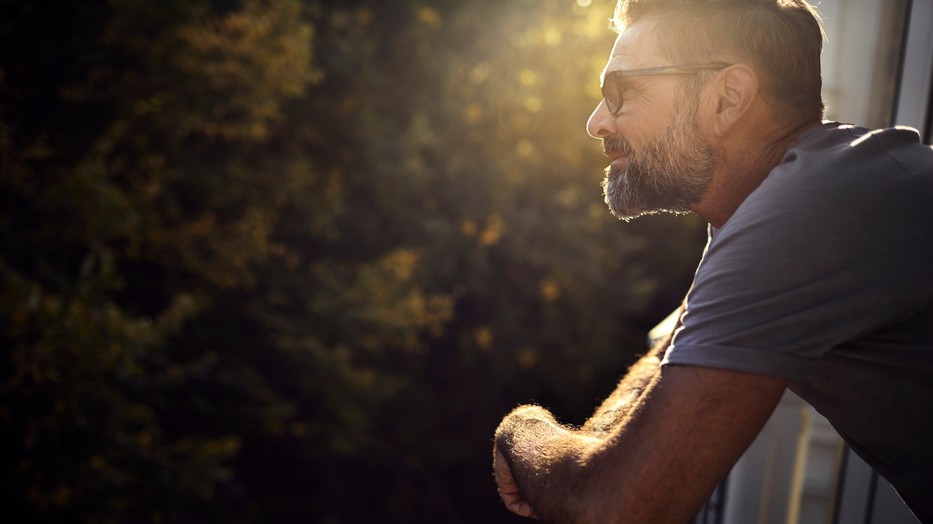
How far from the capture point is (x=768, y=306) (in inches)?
39.2

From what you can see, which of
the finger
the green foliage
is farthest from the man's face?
the green foliage

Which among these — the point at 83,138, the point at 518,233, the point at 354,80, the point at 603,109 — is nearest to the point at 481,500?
the point at 518,233

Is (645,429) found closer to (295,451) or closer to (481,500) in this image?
(295,451)

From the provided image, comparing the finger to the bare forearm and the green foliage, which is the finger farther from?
the green foliage

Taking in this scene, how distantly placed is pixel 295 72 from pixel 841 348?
4.68 meters

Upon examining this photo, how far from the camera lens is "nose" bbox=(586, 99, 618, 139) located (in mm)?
1473

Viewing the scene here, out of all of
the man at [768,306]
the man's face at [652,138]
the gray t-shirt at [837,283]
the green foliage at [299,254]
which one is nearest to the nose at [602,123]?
the man's face at [652,138]

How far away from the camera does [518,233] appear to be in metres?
6.63

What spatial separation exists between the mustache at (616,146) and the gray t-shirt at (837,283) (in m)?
0.36

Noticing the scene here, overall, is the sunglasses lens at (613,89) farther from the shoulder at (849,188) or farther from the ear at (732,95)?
the shoulder at (849,188)

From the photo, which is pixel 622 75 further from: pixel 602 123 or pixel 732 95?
pixel 732 95

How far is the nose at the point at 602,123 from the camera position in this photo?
4.83 ft

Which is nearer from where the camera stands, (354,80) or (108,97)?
(108,97)

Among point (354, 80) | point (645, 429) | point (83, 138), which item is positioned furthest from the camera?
point (354, 80)
